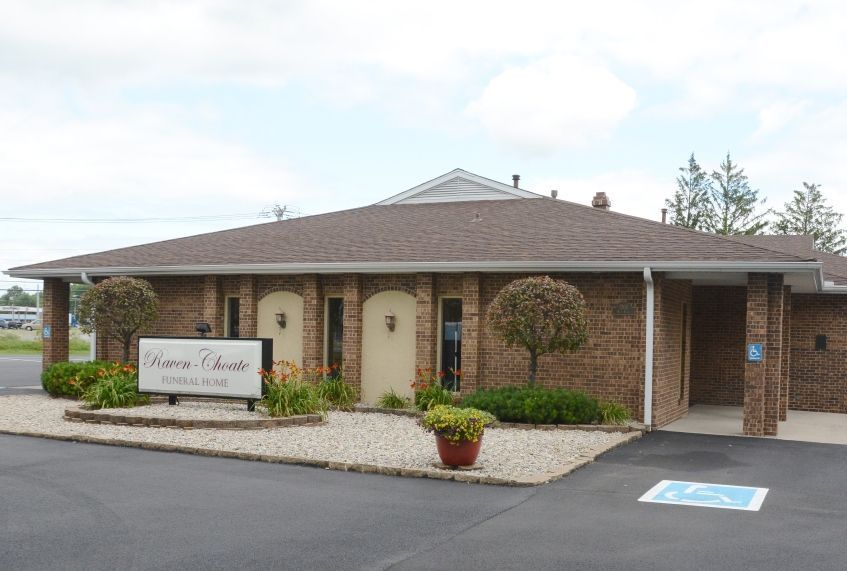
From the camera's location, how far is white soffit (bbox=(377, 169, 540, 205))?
22.7 m

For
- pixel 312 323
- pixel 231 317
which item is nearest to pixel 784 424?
pixel 312 323

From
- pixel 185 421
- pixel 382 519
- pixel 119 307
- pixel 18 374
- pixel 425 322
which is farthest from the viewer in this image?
pixel 18 374

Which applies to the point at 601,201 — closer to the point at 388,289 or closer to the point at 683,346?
the point at 683,346

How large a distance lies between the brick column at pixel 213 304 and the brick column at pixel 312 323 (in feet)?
7.58

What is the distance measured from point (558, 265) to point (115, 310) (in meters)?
9.31

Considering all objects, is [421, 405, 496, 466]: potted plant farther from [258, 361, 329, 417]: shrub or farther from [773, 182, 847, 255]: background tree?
[773, 182, 847, 255]: background tree

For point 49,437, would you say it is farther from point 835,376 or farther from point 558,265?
point 835,376

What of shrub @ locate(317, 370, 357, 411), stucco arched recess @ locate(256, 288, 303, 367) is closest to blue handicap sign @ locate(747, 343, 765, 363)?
shrub @ locate(317, 370, 357, 411)

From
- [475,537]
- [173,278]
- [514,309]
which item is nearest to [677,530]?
[475,537]

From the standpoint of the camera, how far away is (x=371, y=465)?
10938 millimetres

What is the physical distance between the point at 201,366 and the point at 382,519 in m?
8.46

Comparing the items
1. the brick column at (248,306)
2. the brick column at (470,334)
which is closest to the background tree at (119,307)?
the brick column at (248,306)

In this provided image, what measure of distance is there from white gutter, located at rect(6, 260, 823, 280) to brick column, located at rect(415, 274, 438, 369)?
0.55m

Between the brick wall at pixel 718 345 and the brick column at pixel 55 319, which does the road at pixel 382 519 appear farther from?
the brick column at pixel 55 319
